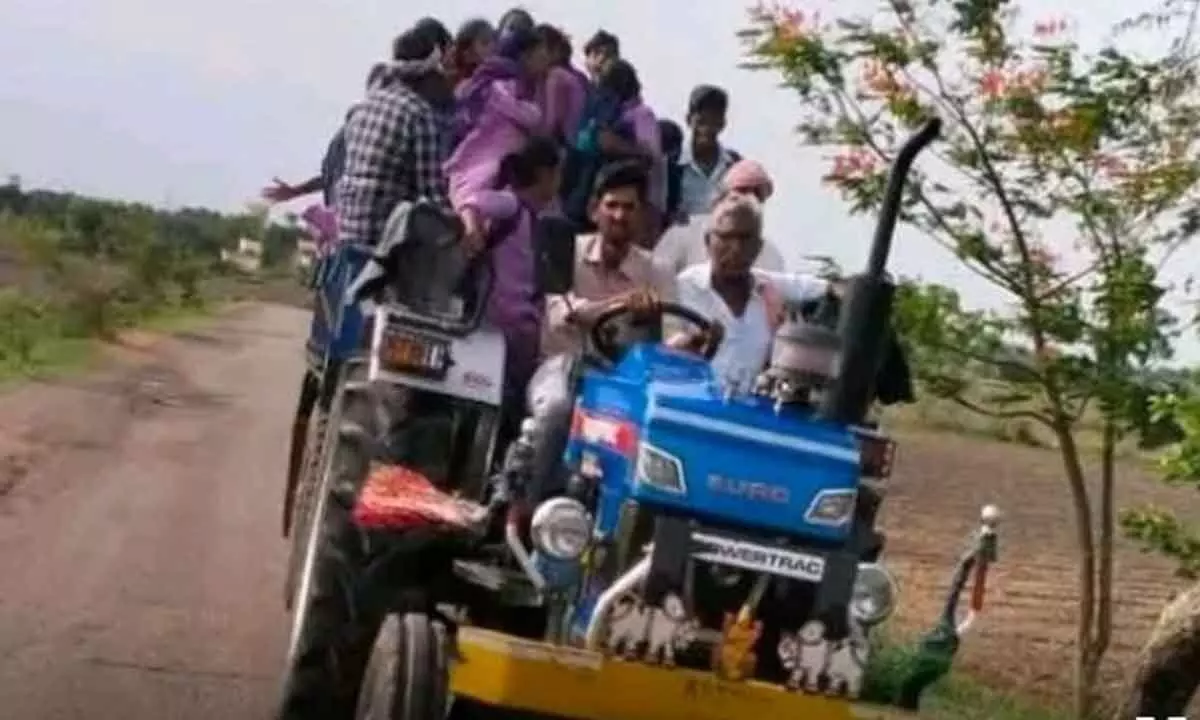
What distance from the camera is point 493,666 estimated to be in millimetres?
6785

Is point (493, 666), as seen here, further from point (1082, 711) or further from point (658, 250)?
point (1082, 711)

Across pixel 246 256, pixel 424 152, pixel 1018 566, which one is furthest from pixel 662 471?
pixel 246 256

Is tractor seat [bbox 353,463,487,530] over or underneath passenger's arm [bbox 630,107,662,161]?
underneath

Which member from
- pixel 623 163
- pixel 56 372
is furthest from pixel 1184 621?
pixel 56 372

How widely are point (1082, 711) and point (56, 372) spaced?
18411 mm

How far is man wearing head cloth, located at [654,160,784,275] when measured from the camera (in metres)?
8.92

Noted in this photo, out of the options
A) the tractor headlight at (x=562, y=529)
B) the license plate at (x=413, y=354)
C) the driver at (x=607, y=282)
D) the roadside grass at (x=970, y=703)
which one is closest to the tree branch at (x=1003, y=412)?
the roadside grass at (x=970, y=703)

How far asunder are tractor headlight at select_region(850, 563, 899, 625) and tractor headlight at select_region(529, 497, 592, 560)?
75 centimetres

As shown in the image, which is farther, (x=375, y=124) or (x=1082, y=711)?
(x=1082, y=711)

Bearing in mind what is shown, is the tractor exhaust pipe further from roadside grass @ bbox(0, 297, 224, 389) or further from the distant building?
the distant building

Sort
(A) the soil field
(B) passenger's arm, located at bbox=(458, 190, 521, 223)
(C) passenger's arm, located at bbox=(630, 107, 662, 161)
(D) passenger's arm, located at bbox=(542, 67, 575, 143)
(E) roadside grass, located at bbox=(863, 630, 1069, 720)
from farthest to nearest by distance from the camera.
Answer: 1. (A) the soil field
2. (E) roadside grass, located at bbox=(863, 630, 1069, 720)
3. (C) passenger's arm, located at bbox=(630, 107, 662, 161)
4. (D) passenger's arm, located at bbox=(542, 67, 575, 143)
5. (B) passenger's arm, located at bbox=(458, 190, 521, 223)

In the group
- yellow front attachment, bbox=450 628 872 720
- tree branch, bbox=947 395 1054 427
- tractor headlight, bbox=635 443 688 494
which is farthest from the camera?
tree branch, bbox=947 395 1054 427

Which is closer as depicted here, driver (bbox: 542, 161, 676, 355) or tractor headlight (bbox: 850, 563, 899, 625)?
tractor headlight (bbox: 850, 563, 899, 625)

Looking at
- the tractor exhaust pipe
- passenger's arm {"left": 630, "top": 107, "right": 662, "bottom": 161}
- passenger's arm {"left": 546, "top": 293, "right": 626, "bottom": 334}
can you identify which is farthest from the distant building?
the tractor exhaust pipe
